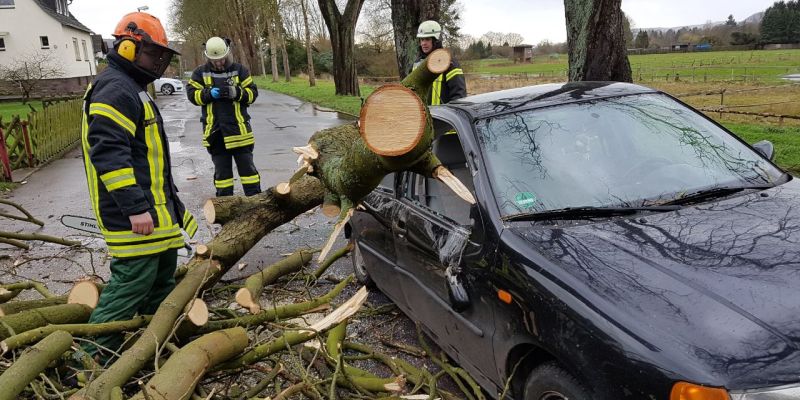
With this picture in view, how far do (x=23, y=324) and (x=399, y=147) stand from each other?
231 cm

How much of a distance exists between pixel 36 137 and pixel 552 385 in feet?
41.0

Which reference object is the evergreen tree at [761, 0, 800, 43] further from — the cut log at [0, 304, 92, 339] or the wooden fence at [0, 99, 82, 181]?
the cut log at [0, 304, 92, 339]

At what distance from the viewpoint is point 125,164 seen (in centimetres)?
327

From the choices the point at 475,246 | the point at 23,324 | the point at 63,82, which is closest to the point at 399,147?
the point at 475,246

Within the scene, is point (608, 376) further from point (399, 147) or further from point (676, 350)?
point (399, 147)

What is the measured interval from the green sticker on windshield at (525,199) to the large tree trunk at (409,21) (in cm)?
775

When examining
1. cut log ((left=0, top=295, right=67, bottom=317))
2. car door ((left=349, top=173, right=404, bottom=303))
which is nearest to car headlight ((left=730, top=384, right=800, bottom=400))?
car door ((left=349, top=173, right=404, bottom=303))

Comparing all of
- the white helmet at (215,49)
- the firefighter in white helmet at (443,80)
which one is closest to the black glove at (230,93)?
the white helmet at (215,49)

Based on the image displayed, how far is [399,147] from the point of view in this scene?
8.38ft

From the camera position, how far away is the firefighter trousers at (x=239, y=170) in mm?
6871

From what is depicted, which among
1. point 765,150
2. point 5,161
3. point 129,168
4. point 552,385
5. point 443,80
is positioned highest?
point 443,80

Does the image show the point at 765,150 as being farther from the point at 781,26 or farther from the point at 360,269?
the point at 781,26

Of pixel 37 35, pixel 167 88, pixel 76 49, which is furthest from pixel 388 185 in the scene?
pixel 76 49

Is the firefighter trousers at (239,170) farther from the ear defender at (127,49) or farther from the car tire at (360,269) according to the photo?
the ear defender at (127,49)
